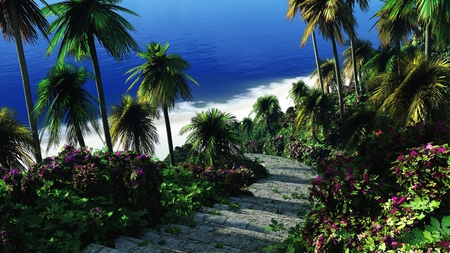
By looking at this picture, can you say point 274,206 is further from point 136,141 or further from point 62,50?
point 62,50

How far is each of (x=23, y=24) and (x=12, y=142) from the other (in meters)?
4.12

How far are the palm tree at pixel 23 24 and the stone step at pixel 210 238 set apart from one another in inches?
274

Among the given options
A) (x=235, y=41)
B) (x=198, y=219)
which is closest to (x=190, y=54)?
(x=235, y=41)

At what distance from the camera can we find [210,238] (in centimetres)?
720

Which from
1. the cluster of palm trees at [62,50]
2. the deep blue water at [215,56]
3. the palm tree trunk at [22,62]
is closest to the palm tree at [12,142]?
the cluster of palm trees at [62,50]

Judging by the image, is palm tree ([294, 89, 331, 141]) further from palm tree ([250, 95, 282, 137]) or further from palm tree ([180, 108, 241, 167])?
palm tree ([250, 95, 282, 137])

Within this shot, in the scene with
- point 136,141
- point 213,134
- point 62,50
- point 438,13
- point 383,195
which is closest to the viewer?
point 383,195

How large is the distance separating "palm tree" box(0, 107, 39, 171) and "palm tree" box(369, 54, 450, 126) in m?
11.0

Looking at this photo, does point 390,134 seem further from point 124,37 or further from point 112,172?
point 124,37

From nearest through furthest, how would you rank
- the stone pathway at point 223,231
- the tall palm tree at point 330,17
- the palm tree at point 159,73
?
the stone pathway at point 223,231 → the palm tree at point 159,73 → the tall palm tree at point 330,17

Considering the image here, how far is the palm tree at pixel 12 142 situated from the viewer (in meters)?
11.3

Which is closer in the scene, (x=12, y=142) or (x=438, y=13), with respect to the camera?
(x=438, y=13)

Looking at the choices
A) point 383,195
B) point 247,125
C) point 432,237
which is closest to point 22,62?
point 383,195

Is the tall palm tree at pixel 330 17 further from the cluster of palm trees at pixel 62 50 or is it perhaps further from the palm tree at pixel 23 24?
the palm tree at pixel 23 24
